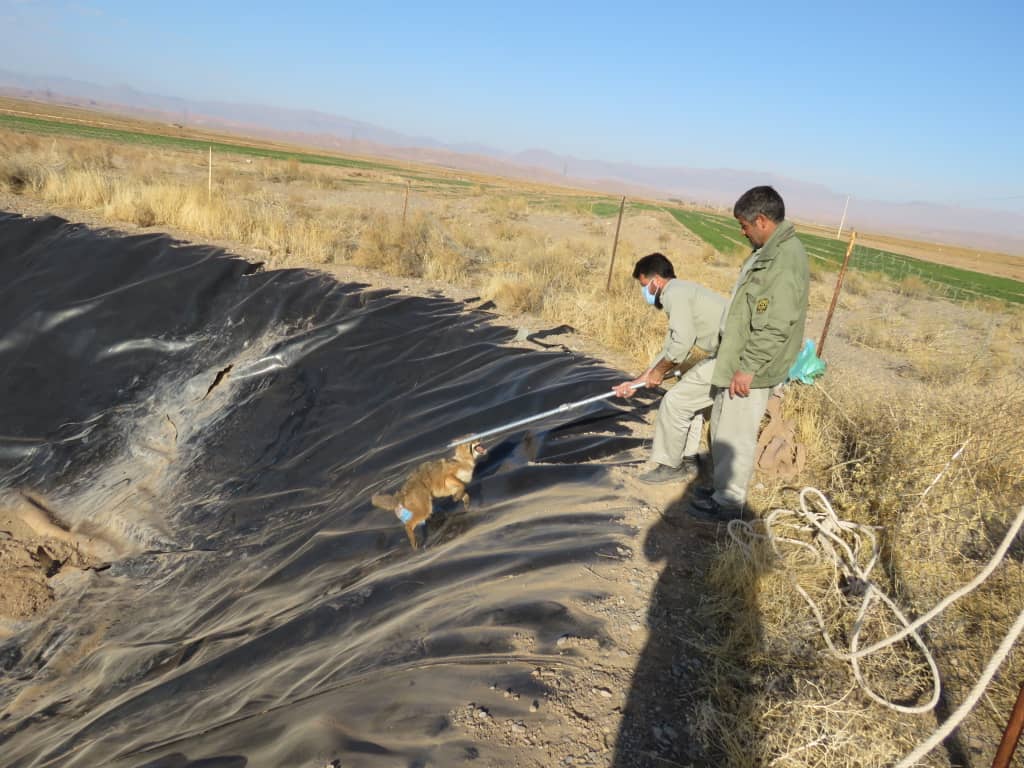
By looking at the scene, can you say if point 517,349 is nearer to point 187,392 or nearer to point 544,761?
point 187,392

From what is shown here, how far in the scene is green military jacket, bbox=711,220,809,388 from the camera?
368 cm

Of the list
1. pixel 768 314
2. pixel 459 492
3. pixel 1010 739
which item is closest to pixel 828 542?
pixel 768 314

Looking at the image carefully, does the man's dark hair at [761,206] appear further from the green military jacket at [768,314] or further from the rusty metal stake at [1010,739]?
the rusty metal stake at [1010,739]

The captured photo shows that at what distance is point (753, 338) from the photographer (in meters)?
3.84

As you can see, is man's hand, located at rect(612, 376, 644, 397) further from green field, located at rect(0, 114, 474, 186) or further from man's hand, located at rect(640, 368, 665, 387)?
green field, located at rect(0, 114, 474, 186)

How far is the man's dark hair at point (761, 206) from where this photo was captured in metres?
3.71

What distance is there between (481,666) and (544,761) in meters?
0.57

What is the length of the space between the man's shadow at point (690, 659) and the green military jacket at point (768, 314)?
68 centimetres

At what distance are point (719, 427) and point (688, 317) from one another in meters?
0.79

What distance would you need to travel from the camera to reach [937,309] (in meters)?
15.7

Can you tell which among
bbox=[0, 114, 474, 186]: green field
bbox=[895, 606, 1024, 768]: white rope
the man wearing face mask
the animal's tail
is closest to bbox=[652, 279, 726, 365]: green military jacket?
the man wearing face mask

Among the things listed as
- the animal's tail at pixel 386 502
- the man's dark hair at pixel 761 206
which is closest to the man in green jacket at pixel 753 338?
the man's dark hair at pixel 761 206

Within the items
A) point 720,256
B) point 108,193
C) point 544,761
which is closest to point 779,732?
point 544,761

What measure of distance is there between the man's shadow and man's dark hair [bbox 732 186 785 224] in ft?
5.02
